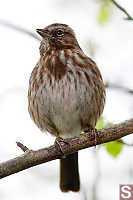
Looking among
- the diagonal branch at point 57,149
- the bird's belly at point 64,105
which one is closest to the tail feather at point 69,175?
the bird's belly at point 64,105

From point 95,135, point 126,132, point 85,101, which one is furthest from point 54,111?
point 126,132

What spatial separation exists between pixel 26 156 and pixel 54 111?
1.15m

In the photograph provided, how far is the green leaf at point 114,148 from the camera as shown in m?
4.20

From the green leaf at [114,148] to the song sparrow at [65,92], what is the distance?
0.58 m

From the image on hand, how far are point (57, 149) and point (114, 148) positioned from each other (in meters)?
0.75

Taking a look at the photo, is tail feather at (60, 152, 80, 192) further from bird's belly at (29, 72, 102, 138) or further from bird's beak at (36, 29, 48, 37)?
bird's beak at (36, 29, 48, 37)

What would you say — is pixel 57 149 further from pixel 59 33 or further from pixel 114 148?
pixel 59 33

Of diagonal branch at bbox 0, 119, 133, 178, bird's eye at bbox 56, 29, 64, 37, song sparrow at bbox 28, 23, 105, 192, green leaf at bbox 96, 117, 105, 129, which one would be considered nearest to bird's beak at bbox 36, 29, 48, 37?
song sparrow at bbox 28, 23, 105, 192

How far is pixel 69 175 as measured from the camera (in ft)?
16.9

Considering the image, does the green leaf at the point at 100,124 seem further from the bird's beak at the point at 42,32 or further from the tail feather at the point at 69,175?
the bird's beak at the point at 42,32

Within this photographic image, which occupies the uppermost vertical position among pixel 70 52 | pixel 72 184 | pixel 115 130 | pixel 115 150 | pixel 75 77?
pixel 70 52

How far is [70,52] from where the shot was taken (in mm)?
5039

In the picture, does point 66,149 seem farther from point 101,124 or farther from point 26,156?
point 101,124

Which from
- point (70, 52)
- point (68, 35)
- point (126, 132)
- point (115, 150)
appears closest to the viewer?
point (126, 132)
